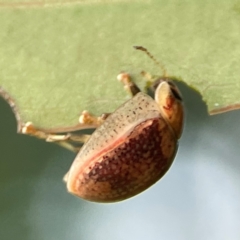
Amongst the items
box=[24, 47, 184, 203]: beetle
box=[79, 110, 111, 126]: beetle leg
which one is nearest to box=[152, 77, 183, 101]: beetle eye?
box=[24, 47, 184, 203]: beetle

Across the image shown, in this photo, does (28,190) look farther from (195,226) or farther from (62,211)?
(195,226)

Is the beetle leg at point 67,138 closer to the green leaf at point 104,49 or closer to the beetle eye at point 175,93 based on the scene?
the green leaf at point 104,49

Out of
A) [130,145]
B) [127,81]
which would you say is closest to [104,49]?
[127,81]

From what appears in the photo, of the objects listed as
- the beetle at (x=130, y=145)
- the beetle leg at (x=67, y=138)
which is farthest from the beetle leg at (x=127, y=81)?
the beetle leg at (x=67, y=138)

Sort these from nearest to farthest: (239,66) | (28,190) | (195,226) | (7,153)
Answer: (239,66) < (7,153) < (28,190) < (195,226)

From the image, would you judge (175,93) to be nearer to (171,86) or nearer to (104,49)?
(171,86)

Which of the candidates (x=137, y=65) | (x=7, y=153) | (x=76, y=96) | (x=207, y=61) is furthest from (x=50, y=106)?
(x=7, y=153)
